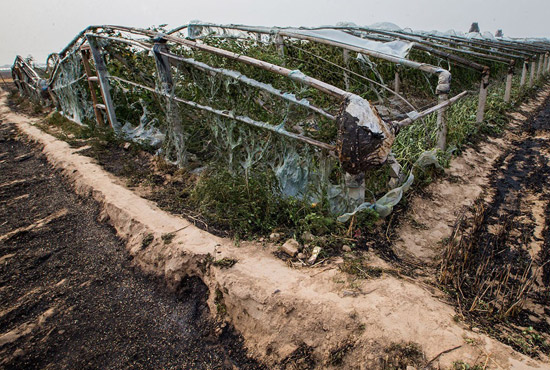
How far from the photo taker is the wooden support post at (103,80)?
4.92 meters

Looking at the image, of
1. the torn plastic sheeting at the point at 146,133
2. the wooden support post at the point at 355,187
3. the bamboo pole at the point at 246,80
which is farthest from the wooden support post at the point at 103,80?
the wooden support post at the point at 355,187

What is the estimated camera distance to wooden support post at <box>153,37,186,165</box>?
3.70m

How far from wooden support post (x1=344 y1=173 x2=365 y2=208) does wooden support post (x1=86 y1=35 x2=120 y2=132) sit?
4.23 m

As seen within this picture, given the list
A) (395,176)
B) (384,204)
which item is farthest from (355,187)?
(395,176)

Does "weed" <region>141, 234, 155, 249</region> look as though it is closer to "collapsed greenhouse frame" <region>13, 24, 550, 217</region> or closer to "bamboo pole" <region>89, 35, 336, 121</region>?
"collapsed greenhouse frame" <region>13, 24, 550, 217</region>

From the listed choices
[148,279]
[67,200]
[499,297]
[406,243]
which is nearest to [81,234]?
[67,200]

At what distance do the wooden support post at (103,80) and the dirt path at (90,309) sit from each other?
Result: 2.39 meters

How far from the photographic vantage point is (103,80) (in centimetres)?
510

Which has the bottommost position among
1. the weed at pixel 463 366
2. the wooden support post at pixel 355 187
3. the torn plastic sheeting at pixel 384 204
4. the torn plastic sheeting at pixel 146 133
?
the weed at pixel 463 366

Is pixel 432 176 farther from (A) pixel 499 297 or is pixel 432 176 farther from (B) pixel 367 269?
(B) pixel 367 269

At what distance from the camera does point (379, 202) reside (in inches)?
121

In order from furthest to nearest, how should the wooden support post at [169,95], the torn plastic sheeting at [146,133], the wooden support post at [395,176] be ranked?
the torn plastic sheeting at [146,133]
the wooden support post at [169,95]
the wooden support post at [395,176]

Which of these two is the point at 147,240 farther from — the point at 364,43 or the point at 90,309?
the point at 364,43

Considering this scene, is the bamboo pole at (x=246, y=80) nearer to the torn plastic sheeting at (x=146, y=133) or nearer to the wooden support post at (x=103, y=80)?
the torn plastic sheeting at (x=146, y=133)
